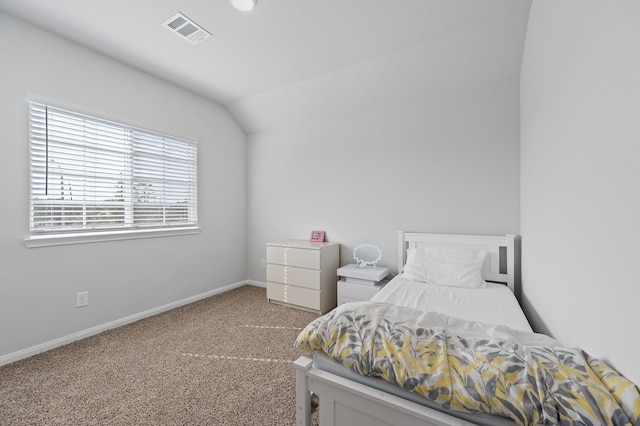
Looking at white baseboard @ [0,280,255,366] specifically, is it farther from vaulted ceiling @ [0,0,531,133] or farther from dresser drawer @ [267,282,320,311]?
vaulted ceiling @ [0,0,531,133]

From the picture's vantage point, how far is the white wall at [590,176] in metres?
0.73

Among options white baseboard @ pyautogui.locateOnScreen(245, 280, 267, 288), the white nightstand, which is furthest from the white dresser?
white baseboard @ pyautogui.locateOnScreen(245, 280, 267, 288)

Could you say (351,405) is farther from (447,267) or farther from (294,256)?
(294,256)

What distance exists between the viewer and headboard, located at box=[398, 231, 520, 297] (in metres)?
2.33

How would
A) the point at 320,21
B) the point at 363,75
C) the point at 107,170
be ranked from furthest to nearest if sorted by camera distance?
the point at 363,75
the point at 107,170
the point at 320,21

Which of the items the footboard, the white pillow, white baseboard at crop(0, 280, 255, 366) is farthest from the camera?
the white pillow

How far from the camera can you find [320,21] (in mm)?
2053

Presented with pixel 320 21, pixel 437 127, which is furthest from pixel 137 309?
pixel 437 127

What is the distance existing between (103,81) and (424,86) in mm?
3127

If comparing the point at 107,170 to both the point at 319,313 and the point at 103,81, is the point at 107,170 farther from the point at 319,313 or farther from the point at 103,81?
the point at 319,313

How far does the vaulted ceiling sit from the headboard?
1491 mm

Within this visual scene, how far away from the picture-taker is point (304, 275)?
9.92 ft

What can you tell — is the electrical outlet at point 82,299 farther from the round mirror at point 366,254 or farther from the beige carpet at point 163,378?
the round mirror at point 366,254

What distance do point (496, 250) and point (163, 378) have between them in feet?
9.44
